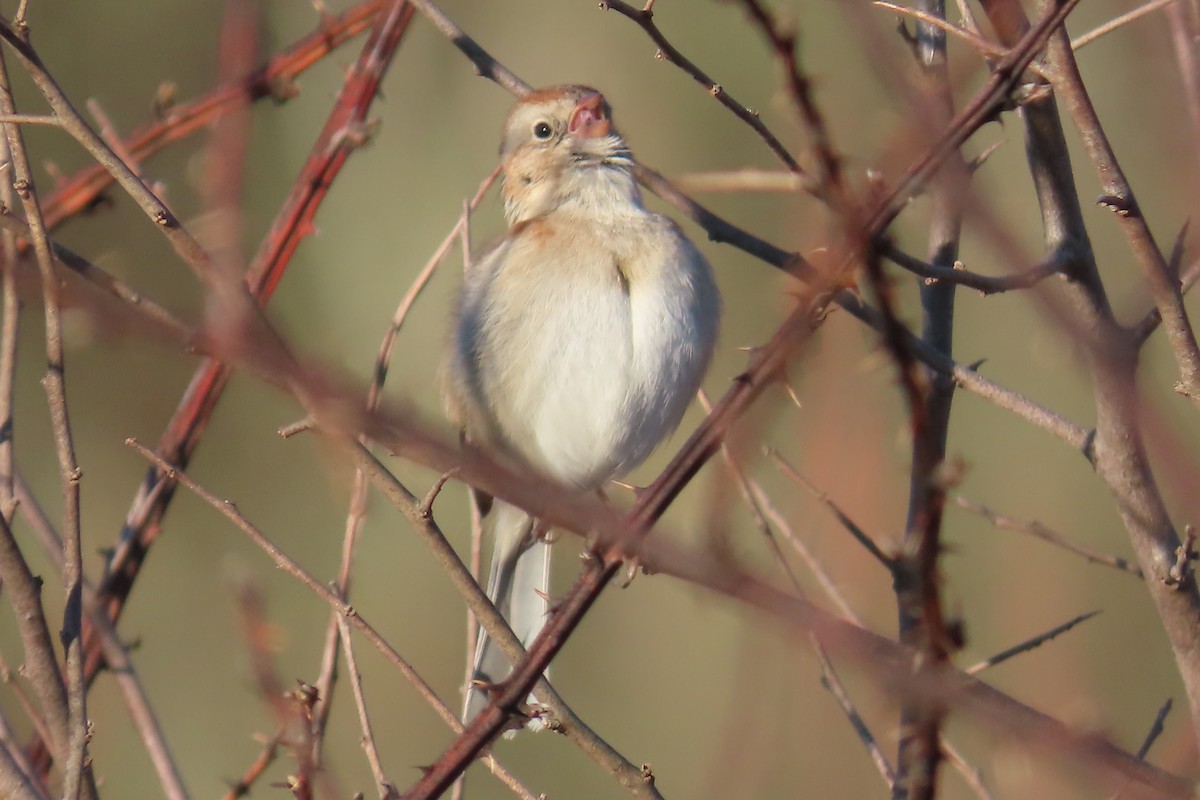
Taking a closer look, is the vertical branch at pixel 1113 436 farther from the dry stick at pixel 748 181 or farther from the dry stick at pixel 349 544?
the dry stick at pixel 349 544

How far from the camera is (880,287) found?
855mm

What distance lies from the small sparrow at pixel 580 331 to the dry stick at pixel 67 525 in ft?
2.78

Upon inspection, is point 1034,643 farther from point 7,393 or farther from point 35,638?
point 7,393

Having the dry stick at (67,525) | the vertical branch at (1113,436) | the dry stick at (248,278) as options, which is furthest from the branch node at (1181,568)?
the dry stick at (248,278)

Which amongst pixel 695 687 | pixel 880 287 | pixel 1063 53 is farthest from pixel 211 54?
pixel 880 287

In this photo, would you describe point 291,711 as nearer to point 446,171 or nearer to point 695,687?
point 695,687

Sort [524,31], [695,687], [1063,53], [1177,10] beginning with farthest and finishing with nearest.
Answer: [524,31], [695,687], [1177,10], [1063,53]

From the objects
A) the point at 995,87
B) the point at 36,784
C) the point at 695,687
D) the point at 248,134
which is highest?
the point at 695,687

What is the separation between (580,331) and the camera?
8.93ft

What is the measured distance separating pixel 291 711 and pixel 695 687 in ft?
19.1

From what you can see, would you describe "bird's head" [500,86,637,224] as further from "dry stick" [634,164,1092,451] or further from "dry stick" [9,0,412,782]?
"dry stick" [634,164,1092,451]

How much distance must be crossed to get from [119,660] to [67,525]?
20.5 inches

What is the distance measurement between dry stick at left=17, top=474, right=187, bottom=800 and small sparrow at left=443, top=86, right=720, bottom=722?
1.91 feet

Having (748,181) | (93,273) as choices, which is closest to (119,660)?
(93,273)
